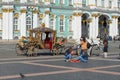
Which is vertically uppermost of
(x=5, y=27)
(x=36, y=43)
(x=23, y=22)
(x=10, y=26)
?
(x=23, y=22)

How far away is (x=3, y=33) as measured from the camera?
56.1 meters

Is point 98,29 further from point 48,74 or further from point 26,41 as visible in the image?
point 48,74

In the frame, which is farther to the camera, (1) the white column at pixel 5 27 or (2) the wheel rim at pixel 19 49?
(1) the white column at pixel 5 27

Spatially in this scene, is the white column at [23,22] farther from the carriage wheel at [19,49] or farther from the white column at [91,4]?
the carriage wheel at [19,49]

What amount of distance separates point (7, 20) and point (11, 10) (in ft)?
5.72

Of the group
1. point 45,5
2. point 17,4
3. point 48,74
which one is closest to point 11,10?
point 17,4

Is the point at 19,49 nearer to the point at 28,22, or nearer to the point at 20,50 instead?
the point at 20,50

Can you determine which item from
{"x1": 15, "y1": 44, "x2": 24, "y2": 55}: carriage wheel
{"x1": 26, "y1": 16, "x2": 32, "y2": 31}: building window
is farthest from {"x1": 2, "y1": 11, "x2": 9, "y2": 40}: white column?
{"x1": 15, "y1": 44, "x2": 24, "y2": 55}: carriage wheel

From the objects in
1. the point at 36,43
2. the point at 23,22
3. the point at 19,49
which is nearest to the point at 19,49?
the point at 19,49

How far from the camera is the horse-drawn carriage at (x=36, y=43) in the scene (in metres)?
26.9

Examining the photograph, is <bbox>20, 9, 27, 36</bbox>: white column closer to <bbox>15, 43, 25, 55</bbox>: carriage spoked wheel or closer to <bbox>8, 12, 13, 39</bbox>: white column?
<bbox>8, 12, 13, 39</bbox>: white column

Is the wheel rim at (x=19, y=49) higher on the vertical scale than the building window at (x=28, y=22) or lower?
lower

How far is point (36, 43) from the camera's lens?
27297 millimetres

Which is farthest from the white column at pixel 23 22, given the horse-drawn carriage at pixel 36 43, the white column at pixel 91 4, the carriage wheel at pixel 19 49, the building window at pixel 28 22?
the carriage wheel at pixel 19 49
